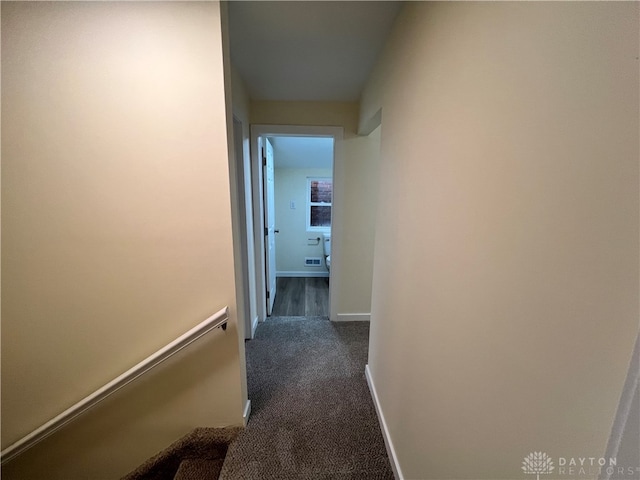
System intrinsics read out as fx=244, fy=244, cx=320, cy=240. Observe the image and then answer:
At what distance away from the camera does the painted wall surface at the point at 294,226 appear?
402 cm

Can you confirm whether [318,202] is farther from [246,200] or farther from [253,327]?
[253,327]

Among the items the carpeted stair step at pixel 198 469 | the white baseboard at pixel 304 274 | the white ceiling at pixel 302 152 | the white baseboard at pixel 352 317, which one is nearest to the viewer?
the carpeted stair step at pixel 198 469

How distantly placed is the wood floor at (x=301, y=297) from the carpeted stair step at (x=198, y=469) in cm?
157

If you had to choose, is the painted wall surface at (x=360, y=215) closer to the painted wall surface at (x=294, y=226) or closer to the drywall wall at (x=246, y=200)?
the drywall wall at (x=246, y=200)

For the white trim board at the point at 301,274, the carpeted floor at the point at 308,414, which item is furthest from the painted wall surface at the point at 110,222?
the white trim board at the point at 301,274

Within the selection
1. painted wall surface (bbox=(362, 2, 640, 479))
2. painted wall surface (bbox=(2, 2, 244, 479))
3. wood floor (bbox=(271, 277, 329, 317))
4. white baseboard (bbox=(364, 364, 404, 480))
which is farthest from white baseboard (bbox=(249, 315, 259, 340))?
painted wall surface (bbox=(362, 2, 640, 479))

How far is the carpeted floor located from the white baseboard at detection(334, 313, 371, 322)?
0.85 feet

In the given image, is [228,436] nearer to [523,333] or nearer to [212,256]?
[212,256]

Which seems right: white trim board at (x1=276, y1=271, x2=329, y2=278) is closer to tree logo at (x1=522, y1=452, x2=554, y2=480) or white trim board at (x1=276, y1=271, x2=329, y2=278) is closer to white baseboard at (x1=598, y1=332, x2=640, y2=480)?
tree logo at (x1=522, y1=452, x2=554, y2=480)

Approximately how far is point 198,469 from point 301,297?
7.36 feet

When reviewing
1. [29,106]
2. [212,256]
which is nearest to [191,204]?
[212,256]

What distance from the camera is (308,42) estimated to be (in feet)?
4.70

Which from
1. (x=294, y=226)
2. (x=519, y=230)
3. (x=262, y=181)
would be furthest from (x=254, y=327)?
(x=519, y=230)

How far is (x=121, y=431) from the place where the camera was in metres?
1.37
